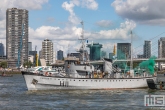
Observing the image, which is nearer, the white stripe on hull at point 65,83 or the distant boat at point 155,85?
the white stripe on hull at point 65,83

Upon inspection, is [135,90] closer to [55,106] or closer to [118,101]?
[118,101]

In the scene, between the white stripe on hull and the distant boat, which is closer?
the white stripe on hull

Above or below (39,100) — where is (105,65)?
above

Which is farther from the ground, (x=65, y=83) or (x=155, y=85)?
(x=65, y=83)

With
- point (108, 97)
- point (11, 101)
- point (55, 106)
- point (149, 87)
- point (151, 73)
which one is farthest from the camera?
point (151, 73)

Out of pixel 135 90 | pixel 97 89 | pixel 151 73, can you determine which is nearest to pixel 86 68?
pixel 97 89

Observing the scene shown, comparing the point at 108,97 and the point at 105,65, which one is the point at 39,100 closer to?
the point at 108,97

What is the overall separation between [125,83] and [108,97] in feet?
48.3

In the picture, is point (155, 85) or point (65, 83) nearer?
point (65, 83)

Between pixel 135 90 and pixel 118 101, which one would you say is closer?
pixel 118 101

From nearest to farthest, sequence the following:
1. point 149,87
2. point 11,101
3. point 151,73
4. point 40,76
Result: 1. point 11,101
2. point 40,76
3. point 149,87
4. point 151,73

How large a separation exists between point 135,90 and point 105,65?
810 cm

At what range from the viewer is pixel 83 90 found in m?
70.7

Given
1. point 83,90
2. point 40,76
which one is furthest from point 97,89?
point 40,76
